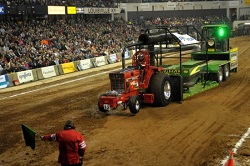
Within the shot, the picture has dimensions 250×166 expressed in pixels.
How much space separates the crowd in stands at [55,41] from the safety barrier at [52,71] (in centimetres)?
60

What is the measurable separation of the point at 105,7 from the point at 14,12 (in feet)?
61.3

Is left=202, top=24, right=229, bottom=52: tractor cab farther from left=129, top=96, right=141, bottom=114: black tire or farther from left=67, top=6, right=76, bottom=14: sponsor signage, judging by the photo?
left=67, top=6, right=76, bottom=14: sponsor signage

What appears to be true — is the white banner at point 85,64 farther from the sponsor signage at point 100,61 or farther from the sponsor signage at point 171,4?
the sponsor signage at point 171,4

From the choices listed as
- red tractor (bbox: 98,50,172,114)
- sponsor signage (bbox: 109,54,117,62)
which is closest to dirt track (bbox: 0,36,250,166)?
red tractor (bbox: 98,50,172,114)

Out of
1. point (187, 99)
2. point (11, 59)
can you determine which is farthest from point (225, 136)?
point (11, 59)

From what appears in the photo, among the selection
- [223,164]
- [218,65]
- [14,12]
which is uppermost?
[14,12]

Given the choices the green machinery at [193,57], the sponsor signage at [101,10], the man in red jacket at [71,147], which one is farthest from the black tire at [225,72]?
the sponsor signage at [101,10]

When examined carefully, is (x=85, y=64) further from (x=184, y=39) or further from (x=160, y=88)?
(x=160, y=88)

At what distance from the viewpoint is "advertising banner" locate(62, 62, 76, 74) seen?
26819 millimetres

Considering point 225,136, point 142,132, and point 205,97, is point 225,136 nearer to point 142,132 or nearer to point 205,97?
point 142,132

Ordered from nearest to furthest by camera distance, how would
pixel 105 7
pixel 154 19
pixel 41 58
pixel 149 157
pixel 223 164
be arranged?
pixel 223 164 → pixel 149 157 → pixel 41 58 → pixel 105 7 → pixel 154 19

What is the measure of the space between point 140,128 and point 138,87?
2.46 m

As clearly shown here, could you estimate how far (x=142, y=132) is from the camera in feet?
36.2

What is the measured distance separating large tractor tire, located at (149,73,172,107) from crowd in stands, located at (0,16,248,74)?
40.9 ft
